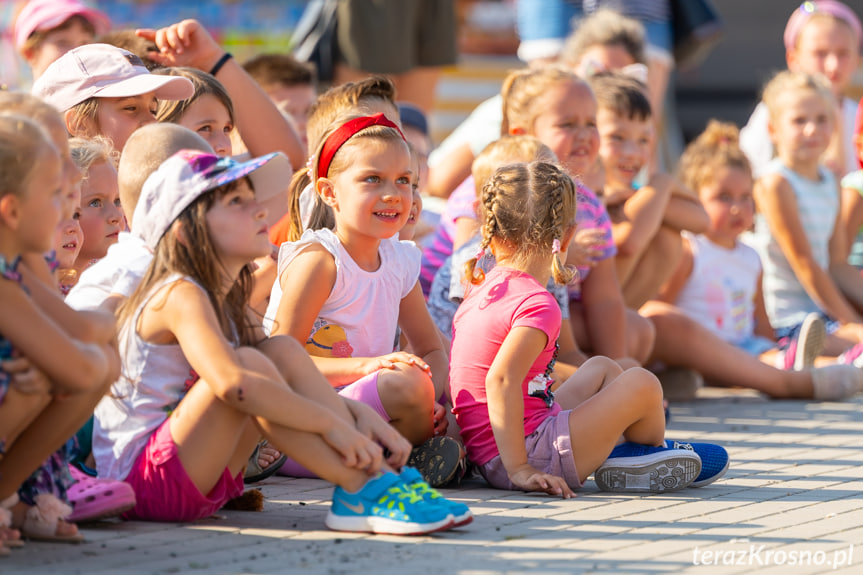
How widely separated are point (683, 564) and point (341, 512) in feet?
2.93

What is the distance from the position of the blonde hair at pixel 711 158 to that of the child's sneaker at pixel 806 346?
91cm

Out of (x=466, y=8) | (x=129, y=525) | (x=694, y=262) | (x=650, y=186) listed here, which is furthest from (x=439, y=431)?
(x=466, y=8)

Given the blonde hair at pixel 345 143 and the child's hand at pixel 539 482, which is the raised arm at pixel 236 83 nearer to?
the blonde hair at pixel 345 143

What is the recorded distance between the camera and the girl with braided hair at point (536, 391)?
3.67 metres

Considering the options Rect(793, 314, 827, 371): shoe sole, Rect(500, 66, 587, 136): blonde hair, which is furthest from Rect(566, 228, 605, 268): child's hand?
Rect(793, 314, 827, 371): shoe sole

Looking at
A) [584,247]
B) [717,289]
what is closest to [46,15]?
[584,247]

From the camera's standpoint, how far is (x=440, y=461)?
12.4ft

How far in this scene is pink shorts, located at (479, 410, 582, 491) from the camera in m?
3.72

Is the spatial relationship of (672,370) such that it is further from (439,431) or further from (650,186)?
(439,431)

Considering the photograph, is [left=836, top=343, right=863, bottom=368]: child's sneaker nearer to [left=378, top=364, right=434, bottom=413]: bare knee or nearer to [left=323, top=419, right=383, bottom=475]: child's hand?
[left=378, top=364, right=434, bottom=413]: bare knee

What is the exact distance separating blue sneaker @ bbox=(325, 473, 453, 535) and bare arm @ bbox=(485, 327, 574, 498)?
580 mm

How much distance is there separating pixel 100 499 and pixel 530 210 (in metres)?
1.58

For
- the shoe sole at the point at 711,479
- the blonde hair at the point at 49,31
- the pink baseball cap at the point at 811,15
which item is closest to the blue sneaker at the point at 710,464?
the shoe sole at the point at 711,479

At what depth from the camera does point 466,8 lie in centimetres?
1263
